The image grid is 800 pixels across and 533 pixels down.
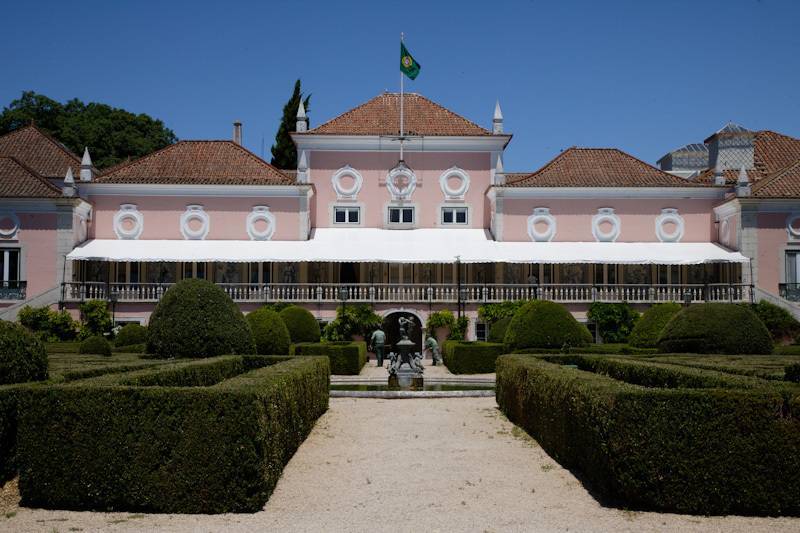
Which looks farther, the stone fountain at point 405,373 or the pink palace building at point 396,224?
the pink palace building at point 396,224

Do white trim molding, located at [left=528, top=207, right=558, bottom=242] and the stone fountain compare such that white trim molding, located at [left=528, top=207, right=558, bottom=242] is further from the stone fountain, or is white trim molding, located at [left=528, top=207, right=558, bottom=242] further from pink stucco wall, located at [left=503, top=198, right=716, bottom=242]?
the stone fountain

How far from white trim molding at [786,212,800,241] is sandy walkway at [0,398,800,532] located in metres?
24.1

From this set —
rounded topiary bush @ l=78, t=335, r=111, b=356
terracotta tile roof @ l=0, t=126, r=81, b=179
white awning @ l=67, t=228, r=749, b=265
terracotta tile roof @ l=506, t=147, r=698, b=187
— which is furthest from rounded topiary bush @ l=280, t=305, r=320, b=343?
terracotta tile roof @ l=0, t=126, r=81, b=179

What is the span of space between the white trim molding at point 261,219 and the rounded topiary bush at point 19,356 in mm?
24794

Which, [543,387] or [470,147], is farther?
[470,147]

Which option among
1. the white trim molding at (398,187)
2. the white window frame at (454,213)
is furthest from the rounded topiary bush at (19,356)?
the white window frame at (454,213)

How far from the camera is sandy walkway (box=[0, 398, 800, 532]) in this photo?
25.9 feet

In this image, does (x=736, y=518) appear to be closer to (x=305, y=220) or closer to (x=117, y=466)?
(x=117, y=466)

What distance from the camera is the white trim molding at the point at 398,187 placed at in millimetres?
36500

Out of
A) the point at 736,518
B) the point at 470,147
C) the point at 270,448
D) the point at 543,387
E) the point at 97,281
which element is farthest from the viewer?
the point at 470,147

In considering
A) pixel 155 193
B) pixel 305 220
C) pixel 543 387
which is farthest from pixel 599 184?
pixel 543 387

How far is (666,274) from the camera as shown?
117ft

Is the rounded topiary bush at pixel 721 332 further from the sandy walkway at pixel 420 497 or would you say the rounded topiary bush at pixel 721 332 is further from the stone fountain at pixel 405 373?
the sandy walkway at pixel 420 497

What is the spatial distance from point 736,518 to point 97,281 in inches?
1184
